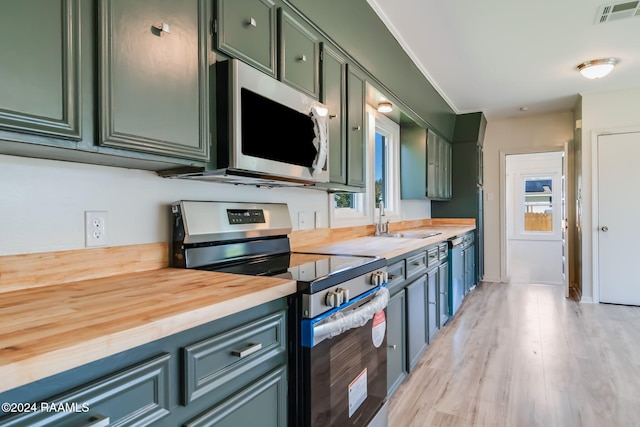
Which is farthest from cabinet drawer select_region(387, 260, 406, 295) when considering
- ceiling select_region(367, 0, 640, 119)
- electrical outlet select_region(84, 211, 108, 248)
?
ceiling select_region(367, 0, 640, 119)

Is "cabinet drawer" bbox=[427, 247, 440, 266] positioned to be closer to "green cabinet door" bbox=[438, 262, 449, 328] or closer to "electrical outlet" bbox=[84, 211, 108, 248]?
"green cabinet door" bbox=[438, 262, 449, 328]

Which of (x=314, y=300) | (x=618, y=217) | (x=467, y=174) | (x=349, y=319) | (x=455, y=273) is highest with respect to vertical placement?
(x=467, y=174)

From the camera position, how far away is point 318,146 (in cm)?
185

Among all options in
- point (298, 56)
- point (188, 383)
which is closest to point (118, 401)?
point (188, 383)

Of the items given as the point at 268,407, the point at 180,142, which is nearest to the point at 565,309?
the point at 268,407

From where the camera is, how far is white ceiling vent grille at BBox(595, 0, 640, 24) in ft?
8.30

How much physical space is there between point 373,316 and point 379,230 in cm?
182

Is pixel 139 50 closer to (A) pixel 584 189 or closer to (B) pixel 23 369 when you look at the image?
(B) pixel 23 369

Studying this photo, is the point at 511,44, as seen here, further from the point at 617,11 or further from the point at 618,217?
the point at 618,217

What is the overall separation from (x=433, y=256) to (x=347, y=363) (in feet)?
5.67

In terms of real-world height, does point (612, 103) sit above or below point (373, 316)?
above

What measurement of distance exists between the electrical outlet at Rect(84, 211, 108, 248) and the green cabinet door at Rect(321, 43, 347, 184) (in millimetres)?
1184

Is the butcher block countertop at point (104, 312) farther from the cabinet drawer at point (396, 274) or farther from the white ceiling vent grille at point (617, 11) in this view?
the white ceiling vent grille at point (617, 11)

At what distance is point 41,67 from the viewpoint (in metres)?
0.89
